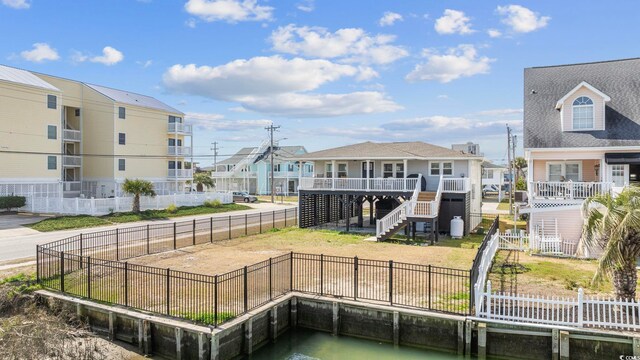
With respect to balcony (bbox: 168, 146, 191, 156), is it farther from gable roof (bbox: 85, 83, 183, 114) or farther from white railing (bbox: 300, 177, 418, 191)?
white railing (bbox: 300, 177, 418, 191)

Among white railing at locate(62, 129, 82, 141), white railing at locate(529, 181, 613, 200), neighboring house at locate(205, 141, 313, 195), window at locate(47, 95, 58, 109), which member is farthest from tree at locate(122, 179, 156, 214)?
neighboring house at locate(205, 141, 313, 195)

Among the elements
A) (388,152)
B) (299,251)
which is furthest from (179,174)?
(299,251)

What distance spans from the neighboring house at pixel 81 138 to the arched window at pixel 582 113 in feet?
128

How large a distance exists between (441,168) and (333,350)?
19.3 m

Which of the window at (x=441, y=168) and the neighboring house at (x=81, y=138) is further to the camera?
the neighboring house at (x=81, y=138)

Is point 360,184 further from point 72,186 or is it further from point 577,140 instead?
point 72,186

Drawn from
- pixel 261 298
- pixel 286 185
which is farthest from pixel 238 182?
pixel 261 298

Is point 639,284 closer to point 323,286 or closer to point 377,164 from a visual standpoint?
point 323,286

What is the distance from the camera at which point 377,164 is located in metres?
30.5

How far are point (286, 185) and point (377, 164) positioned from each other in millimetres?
41590

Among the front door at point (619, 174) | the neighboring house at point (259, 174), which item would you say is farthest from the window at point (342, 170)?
the neighboring house at point (259, 174)

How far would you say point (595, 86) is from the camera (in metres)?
23.8

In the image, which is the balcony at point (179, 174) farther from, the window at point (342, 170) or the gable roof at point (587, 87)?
the gable roof at point (587, 87)

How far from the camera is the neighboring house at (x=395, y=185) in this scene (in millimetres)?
24562
